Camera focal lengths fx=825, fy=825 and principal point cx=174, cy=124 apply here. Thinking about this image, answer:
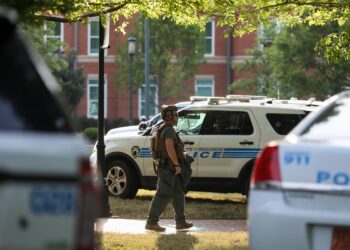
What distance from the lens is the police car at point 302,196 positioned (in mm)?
4816

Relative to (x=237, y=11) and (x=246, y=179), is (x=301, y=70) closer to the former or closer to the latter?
(x=246, y=179)

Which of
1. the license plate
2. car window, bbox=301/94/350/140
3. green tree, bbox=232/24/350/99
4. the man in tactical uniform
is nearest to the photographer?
the license plate

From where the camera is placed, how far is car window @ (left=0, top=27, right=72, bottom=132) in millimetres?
3209

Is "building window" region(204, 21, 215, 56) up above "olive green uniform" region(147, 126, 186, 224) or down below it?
above

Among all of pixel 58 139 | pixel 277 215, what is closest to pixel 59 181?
pixel 58 139

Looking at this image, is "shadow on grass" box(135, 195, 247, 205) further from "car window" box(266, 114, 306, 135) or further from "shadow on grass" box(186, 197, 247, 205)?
"car window" box(266, 114, 306, 135)

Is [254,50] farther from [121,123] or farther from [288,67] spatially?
[121,123]

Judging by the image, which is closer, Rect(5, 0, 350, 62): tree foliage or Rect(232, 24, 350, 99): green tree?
Rect(5, 0, 350, 62): tree foliage

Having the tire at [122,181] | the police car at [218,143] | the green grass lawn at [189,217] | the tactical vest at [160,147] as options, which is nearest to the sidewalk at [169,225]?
the green grass lawn at [189,217]

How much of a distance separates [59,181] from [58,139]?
0.18 meters

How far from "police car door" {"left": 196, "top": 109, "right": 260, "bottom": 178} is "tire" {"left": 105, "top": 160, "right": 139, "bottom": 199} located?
1.28 m

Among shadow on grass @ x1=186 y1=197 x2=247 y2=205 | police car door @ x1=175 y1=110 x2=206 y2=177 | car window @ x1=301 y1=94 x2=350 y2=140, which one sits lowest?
shadow on grass @ x1=186 y1=197 x2=247 y2=205

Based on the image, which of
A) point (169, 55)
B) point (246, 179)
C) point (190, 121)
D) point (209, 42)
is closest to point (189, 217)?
point (246, 179)

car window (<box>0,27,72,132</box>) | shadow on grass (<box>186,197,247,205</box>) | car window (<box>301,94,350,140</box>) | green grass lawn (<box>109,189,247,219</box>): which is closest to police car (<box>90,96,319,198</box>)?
green grass lawn (<box>109,189,247,219</box>)
